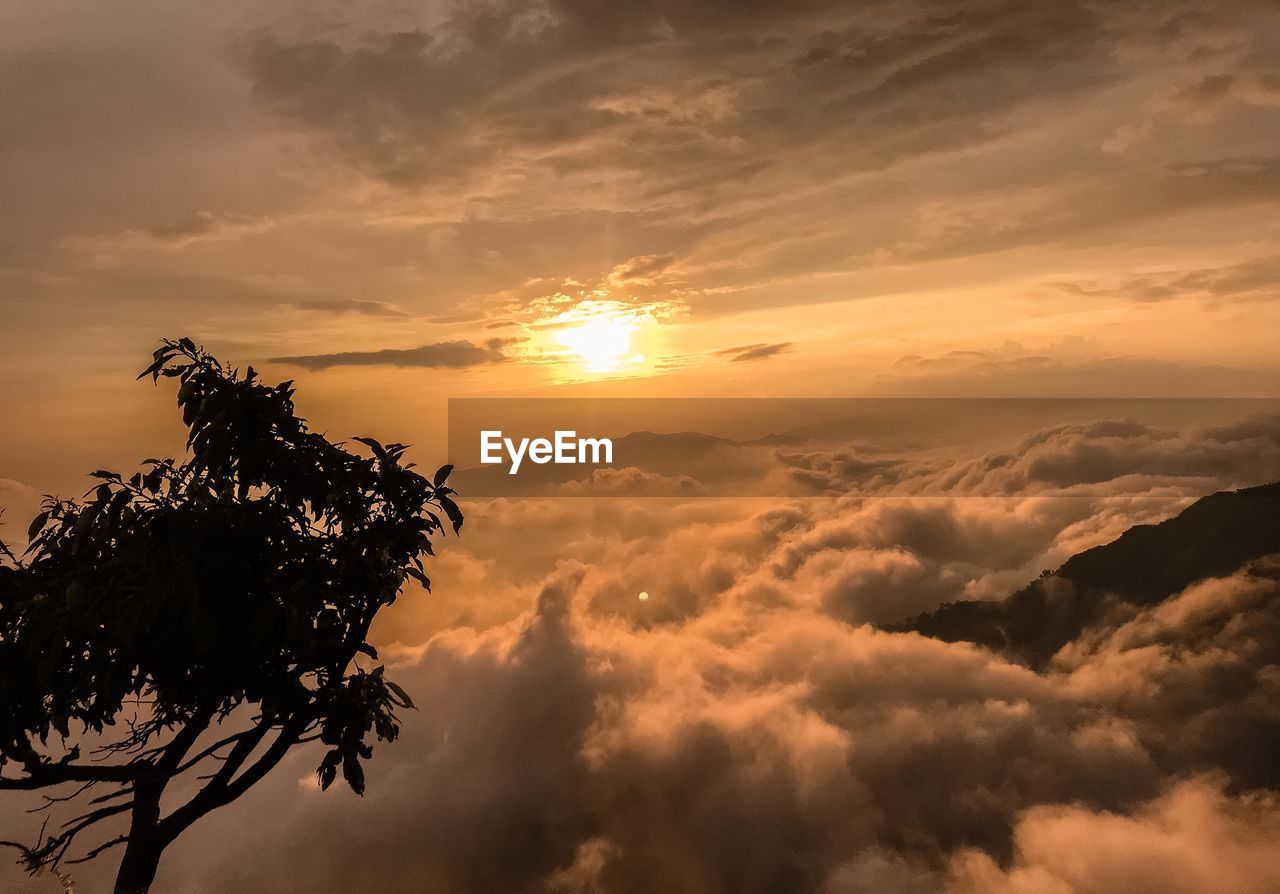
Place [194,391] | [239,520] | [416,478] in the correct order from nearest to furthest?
[239,520] → [194,391] → [416,478]

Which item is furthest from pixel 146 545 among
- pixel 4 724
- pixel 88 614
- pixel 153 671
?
pixel 4 724

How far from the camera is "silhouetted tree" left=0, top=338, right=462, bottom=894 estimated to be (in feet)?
32.9

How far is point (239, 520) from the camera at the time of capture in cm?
1095

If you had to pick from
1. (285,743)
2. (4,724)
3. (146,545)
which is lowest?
(285,743)

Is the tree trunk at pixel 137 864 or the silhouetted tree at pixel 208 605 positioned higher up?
the silhouetted tree at pixel 208 605

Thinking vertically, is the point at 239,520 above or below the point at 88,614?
above

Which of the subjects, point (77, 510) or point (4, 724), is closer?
point (4, 724)

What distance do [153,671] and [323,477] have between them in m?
3.25

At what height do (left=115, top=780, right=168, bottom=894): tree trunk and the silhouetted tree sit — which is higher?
the silhouetted tree

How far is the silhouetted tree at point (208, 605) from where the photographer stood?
1004cm

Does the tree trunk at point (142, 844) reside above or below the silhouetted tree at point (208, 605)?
below

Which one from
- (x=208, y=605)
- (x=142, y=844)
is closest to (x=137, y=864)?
(x=142, y=844)

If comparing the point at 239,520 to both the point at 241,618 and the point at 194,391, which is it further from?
the point at 194,391

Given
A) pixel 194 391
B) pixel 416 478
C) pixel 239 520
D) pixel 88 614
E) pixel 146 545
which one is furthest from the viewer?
pixel 416 478
